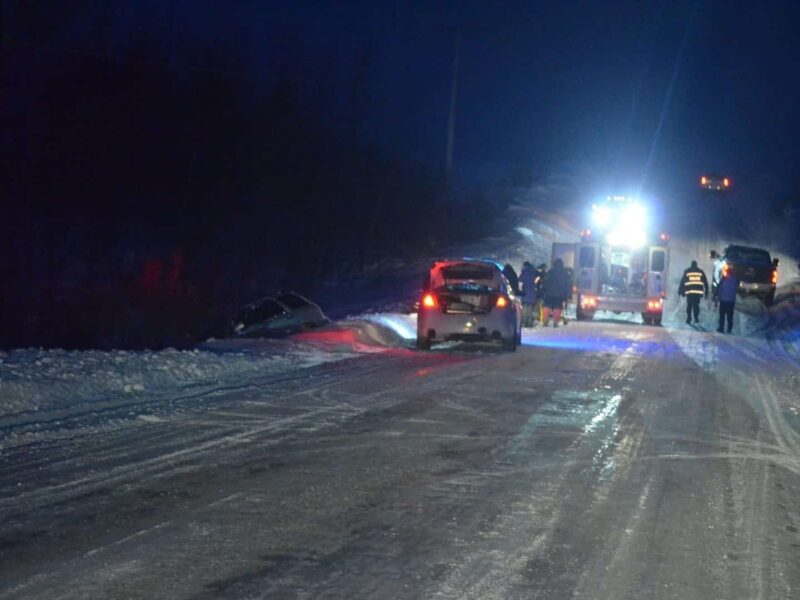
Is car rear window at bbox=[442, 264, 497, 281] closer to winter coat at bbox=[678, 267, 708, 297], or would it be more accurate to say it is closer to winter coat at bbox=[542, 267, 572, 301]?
winter coat at bbox=[542, 267, 572, 301]

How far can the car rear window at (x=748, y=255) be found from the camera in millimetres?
43094

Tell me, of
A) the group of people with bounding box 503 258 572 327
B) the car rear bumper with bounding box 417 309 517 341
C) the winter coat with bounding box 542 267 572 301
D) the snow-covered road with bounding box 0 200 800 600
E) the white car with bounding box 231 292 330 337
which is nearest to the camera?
the snow-covered road with bounding box 0 200 800 600

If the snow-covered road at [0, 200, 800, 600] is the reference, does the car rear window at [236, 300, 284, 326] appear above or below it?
above

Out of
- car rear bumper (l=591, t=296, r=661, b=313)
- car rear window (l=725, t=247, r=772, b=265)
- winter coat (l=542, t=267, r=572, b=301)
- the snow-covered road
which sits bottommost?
the snow-covered road

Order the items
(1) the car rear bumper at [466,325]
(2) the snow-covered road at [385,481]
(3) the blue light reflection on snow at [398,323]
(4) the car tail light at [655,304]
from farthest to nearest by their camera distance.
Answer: (4) the car tail light at [655,304] → (3) the blue light reflection on snow at [398,323] → (1) the car rear bumper at [466,325] → (2) the snow-covered road at [385,481]

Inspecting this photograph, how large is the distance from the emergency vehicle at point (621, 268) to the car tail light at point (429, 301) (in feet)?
41.7

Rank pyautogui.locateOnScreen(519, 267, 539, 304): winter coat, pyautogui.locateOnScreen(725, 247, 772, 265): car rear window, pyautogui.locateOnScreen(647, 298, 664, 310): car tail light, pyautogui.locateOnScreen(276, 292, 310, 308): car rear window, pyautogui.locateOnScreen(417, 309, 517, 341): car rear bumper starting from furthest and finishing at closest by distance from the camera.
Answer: pyautogui.locateOnScreen(725, 247, 772, 265): car rear window, pyautogui.locateOnScreen(647, 298, 664, 310): car tail light, pyautogui.locateOnScreen(519, 267, 539, 304): winter coat, pyautogui.locateOnScreen(276, 292, 310, 308): car rear window, pyautogui.locateOnScreen(417, 309, 517, 341): car rear bumper

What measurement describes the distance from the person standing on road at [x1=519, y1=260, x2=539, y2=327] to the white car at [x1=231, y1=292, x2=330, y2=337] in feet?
20.5

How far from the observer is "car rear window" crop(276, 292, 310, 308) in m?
26.0

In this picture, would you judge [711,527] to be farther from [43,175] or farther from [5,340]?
[43,175]

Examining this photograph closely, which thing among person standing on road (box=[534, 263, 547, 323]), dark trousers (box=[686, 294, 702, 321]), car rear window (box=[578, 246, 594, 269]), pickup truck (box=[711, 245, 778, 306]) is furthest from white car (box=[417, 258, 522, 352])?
pickup truck (box=[711, 245, 778, 306])

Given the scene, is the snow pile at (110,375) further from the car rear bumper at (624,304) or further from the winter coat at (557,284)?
the car rear bumper at (624,304)

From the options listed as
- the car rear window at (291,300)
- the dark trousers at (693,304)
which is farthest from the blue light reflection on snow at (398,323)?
the dark trousers at (693,304)

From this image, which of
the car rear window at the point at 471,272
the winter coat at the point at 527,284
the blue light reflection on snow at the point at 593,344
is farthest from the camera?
the winter coat at the point at 527,284
